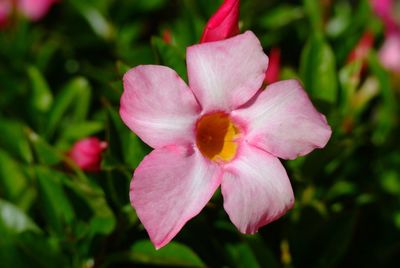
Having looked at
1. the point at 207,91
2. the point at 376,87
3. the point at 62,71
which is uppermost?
the point at 207,91

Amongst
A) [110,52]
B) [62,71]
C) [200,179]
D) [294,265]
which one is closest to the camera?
[200,179]

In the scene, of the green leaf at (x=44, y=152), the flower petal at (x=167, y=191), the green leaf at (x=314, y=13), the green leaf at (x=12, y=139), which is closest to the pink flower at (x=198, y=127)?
the flower petal at (x=167, y=191)

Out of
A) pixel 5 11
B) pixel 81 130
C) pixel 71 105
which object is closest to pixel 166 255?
pixel 81 130

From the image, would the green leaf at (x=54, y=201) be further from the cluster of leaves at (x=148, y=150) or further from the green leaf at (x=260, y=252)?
the green leaf at (x=260, y=252)

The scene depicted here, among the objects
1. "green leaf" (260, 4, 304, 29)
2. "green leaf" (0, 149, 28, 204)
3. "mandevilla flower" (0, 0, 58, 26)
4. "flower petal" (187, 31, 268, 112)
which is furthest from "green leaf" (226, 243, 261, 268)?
"mandevilla flower" (0, 0, 58, 26)

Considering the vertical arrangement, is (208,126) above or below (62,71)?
above

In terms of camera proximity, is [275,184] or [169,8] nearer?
[275,184]

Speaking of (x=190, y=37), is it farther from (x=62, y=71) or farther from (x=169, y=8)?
Result: (x=169, y=8)

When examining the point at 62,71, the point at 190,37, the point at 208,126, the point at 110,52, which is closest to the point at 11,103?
the point at 62,71

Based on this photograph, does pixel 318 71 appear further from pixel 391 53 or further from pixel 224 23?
pixel 391 53
